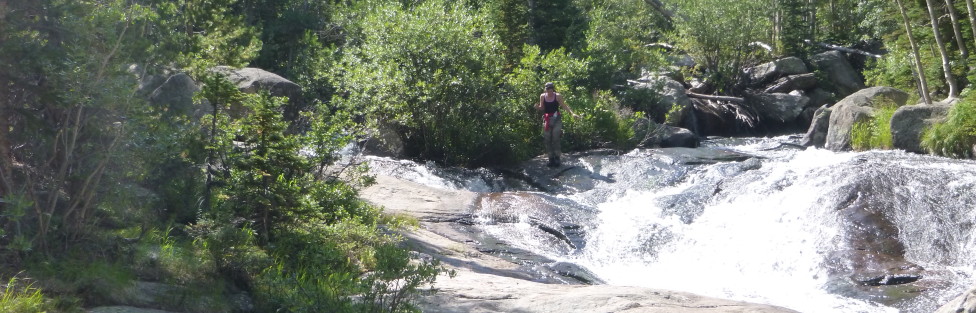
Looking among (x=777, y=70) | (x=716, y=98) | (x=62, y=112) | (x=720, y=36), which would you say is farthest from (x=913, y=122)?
(x=62, y=112)

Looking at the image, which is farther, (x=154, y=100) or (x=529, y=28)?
(x=529, y=28)

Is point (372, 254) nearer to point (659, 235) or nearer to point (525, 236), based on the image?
point (525, 236)

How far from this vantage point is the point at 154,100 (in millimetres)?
8477

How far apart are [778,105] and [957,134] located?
31.4ft

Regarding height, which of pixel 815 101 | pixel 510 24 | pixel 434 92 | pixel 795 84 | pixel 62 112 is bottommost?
pixel 62 112

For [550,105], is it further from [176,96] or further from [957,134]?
[176,96]

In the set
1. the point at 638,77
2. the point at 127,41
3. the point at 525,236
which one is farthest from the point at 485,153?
the point at 127,41

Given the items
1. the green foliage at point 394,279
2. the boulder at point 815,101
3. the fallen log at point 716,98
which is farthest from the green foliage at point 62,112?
the boulder at point 815,101

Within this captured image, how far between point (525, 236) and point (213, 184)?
4503 mm

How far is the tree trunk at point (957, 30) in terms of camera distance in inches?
662

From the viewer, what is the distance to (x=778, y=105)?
944 inches

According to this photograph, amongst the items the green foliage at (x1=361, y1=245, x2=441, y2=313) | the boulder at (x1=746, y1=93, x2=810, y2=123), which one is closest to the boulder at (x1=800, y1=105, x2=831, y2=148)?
the boulder at (x1=746, y1=93, x2=810, y2=123)

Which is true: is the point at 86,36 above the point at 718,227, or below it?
above

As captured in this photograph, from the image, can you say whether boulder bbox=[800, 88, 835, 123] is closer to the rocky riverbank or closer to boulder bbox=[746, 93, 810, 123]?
boulder bbox=[746, 93, 810, 123]
